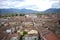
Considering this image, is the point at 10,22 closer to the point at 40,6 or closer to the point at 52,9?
the point at 40,6

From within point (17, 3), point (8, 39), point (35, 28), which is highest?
point (17, 3)

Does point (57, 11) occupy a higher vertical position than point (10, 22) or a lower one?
higher

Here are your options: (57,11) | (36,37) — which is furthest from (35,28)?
(57,11)

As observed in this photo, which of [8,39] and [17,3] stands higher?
[17,3]

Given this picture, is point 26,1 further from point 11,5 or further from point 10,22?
point 10,22

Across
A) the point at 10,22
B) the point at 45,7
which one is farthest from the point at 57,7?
the point at 10,22

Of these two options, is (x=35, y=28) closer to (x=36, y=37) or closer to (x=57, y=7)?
(x=36, y=37)

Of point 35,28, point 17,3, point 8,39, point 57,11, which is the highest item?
point 17,3
